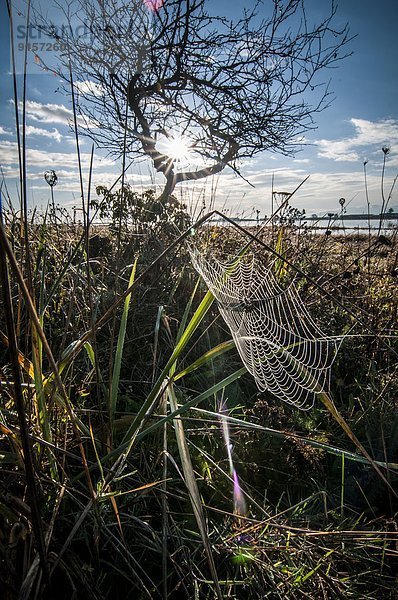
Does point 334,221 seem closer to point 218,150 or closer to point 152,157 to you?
point 218,150

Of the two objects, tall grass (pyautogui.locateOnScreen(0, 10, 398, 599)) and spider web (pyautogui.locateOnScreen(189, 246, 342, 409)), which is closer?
tall grass (pyautogui.locateOnScreen(0, 10, 398, 599))

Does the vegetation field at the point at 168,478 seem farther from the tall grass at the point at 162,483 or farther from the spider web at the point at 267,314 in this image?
the spider web at the point at 267,314

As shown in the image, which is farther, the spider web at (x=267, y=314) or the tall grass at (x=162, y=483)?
the spider web at (x=267, y=314)

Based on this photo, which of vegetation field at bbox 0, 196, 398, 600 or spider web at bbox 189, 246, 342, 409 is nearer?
vegetation field at bbox 0, 196, 398, 600

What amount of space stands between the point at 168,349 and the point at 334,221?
215 centimetres

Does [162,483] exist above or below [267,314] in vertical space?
below

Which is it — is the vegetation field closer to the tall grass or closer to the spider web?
the tall grass

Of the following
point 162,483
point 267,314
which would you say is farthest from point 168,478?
point 267,314

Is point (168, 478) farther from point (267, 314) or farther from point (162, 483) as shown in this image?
point (267, 314)

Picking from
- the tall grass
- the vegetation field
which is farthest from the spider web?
the tall grass

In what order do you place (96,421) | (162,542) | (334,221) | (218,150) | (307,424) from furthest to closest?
(218,150), (334,221), (307,424), (96,421), (162,542)

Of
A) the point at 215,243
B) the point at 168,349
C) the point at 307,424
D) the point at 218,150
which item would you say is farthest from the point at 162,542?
the point at 218,150

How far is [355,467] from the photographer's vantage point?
1.42 m

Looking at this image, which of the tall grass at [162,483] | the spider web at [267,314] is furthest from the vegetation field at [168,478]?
the spider web at [267,314]
